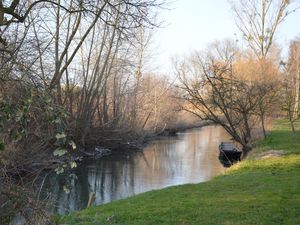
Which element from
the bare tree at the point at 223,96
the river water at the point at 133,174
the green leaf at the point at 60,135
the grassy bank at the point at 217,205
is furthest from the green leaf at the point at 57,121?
the bare tree at the point at 223,96

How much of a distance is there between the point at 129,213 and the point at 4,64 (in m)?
5.48

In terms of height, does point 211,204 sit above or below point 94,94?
below

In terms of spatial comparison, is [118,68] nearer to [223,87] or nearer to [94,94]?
[94,94]

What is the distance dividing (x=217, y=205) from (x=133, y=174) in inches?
484

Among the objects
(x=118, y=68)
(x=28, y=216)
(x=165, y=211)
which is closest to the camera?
(x=28, y=216)

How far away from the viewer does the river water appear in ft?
55.7

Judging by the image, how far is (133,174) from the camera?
859 inches

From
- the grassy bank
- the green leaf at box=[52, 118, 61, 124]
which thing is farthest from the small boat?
the green leaf at box=[52, 118, 61, 124]

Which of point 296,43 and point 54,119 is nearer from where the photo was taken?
point 54,119

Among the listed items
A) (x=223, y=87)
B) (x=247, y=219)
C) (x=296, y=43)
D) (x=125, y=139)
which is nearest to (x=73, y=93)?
(x=125, y=139)

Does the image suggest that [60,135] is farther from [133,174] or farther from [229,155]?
[229,155]

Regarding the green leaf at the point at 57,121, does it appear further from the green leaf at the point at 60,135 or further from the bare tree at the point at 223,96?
the bare tree at the point at 223,96

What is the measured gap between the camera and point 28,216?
5027mm

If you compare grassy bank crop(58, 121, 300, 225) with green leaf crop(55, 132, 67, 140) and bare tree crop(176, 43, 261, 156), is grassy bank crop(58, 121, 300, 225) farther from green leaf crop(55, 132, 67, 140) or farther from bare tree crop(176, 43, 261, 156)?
bare tree crop(176, 43, 261, 156)
